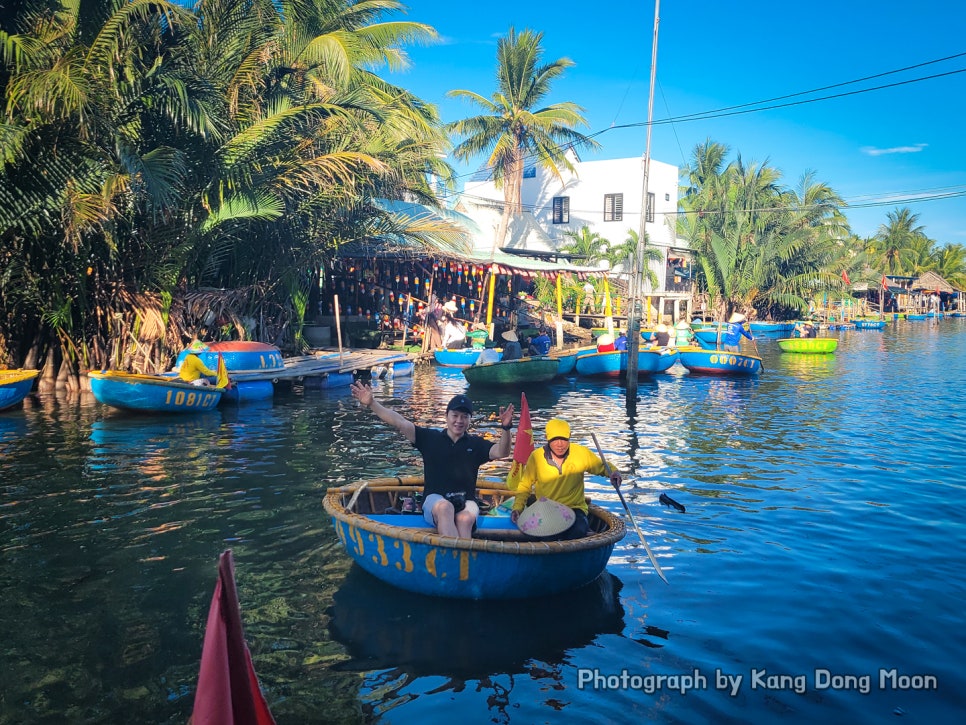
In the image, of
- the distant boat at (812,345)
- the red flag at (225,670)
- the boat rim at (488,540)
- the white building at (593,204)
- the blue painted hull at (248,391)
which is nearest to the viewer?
the red flag at (225,670)

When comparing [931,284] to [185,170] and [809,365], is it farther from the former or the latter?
[185,170]

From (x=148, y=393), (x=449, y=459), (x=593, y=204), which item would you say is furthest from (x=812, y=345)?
(x=449, y=459)

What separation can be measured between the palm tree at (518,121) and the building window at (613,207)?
4095 millimetres

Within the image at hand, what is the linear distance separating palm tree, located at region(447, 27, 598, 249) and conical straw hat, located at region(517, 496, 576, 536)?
36609mm

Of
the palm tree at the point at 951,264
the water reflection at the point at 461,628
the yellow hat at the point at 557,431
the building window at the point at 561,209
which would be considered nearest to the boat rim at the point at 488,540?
the water reflection at the point at 461,628

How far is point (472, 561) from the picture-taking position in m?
6.65

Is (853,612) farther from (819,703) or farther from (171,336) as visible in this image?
(171,336)

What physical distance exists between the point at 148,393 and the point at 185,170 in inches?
199

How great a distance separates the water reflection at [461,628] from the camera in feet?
19.9

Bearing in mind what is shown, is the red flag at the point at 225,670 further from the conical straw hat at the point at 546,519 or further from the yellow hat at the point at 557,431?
the yellow hat at the point at 557,431

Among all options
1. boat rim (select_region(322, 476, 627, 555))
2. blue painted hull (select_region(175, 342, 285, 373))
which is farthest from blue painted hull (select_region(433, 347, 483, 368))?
boat rim (select_region(322, 476, 627, 555))

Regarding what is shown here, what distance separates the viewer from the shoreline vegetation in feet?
49.0

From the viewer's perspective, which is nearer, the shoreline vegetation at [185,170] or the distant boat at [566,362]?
the shoreline vegetation at [185,170]

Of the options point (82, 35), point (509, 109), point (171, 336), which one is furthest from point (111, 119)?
point (509, 109)
